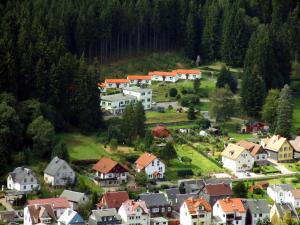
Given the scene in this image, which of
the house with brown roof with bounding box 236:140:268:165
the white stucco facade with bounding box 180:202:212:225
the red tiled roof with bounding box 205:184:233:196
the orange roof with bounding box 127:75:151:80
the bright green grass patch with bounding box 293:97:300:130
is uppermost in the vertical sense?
the orange roof with bounding box 127:75:151:80

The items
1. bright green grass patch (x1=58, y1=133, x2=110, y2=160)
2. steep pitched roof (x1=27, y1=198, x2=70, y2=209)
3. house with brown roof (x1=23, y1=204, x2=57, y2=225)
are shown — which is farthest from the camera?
bright green grass patch (x1=58, y1=133, x2=110, y2=160)

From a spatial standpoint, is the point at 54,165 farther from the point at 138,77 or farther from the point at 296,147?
the point at 138,77

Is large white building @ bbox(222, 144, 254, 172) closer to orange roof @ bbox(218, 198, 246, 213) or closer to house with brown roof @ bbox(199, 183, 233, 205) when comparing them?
house with brown roof @ bbox(199, 183, 233, 205)

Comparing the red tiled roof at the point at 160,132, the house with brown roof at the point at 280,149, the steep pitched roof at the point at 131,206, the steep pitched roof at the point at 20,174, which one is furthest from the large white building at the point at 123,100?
the steep pitched roof at the point at 131,206

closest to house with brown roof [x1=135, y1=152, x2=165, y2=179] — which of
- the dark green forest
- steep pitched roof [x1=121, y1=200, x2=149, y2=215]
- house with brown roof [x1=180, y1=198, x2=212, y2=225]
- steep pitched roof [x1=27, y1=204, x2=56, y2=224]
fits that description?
the dark green forest

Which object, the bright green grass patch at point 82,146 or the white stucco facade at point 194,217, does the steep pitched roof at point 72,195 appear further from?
the bright green grass patch at point 82,146

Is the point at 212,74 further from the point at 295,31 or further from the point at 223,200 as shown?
the point at 223,200

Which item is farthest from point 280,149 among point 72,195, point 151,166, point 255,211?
point 72,195
